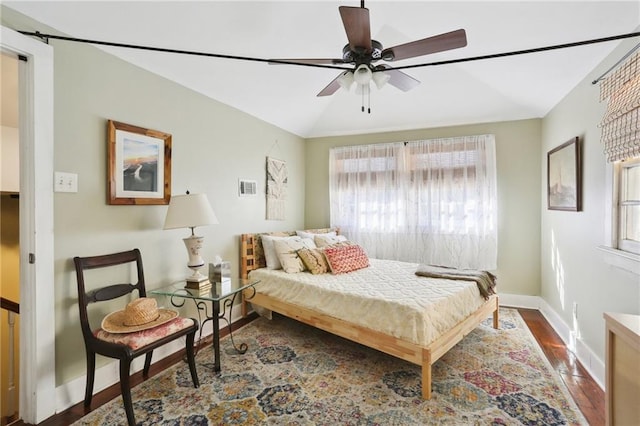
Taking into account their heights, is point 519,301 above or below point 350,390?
above

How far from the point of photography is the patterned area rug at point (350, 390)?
1.93 m

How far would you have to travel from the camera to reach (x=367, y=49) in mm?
1901

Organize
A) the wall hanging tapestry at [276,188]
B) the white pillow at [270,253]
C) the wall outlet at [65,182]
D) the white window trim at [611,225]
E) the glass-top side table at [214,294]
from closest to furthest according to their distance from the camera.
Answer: the wall outlet at [65,182]
the white window trim at [611,225]
the glass-top side table at [214,294]
the white pillow at [270,253]
the wall hanging tapestry at [276,188]

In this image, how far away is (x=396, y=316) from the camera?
90.6 inches

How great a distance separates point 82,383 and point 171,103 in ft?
7.35

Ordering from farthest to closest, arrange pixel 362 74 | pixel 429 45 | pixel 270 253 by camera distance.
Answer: pixel 270 253, pixel 362 74, pixel 429 45

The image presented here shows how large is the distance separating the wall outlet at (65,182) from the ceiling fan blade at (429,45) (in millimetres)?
2158

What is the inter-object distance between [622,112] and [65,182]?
3.47 meters

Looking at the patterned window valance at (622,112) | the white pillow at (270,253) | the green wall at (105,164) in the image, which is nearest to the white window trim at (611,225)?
the patterned window valance at (622,112)

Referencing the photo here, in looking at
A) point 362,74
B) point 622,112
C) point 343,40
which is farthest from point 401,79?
point 622,112

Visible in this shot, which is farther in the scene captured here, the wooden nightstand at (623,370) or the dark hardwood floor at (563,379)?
the dark hardwood floor at (563,379)

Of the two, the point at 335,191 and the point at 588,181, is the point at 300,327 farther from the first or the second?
the point at 588,181

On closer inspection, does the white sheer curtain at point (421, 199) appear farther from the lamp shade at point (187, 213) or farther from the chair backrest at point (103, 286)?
the chair backrest at point (103, 286)

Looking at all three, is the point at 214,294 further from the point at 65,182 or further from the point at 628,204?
the point at 628,204
